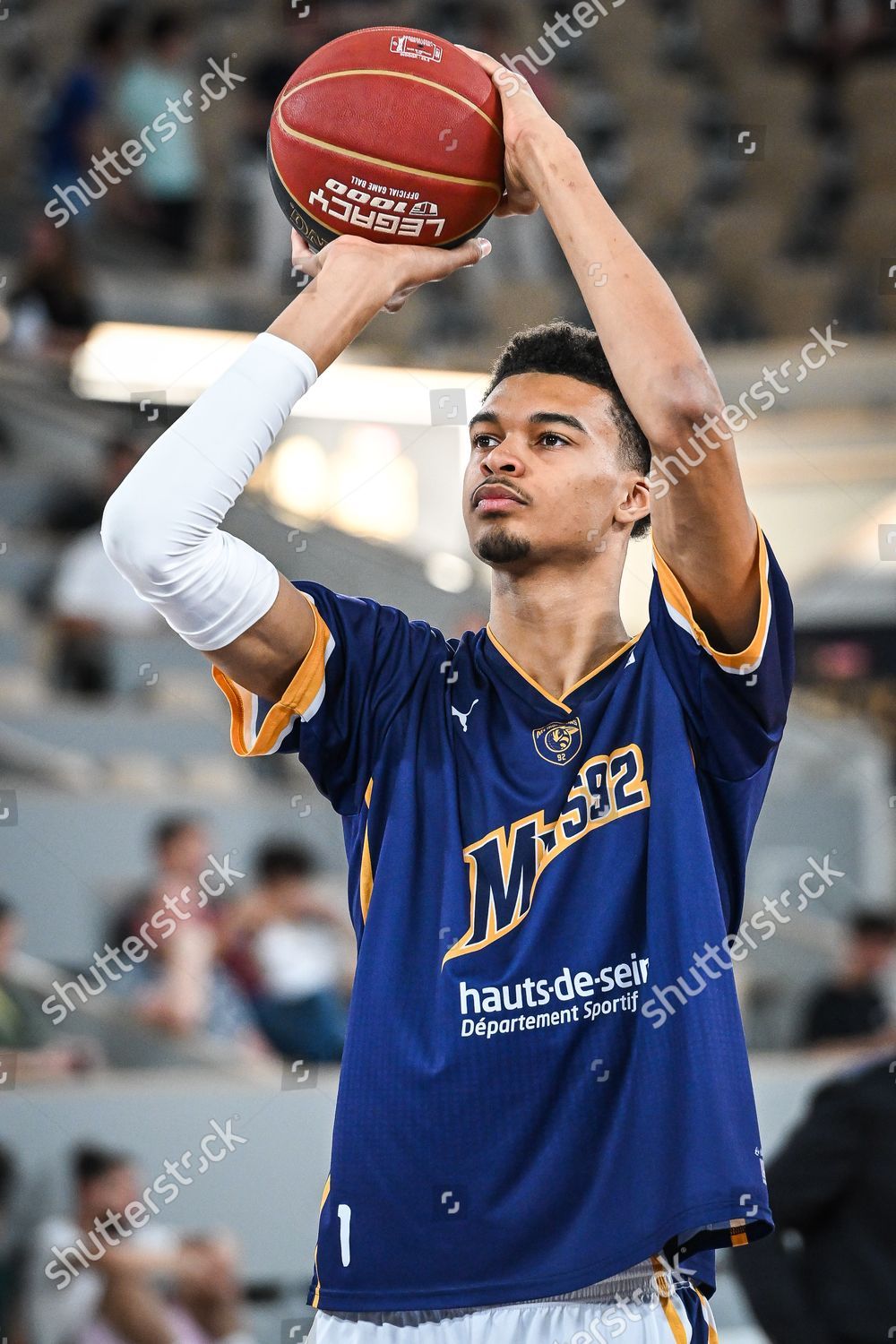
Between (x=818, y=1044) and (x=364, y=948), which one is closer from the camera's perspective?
(x=364, y=948)

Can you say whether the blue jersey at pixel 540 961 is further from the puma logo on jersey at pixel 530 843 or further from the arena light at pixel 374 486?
the arena light at pixel 374 486

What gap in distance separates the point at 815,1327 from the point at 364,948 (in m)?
1.93

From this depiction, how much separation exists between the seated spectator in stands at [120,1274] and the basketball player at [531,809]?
8.01 feet

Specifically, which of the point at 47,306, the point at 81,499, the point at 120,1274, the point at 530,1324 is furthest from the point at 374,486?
the point at 530,1324

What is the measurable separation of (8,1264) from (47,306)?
4.47 meters

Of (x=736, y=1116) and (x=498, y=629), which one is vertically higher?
(x=498, y=629)

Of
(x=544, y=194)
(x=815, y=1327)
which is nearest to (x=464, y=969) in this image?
(x=544, y=194)

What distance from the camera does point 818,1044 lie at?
19.6 ft

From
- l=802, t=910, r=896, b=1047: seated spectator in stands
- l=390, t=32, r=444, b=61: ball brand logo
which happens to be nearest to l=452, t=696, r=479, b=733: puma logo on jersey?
l=390, t=32, r=444, b=61: ball brand logo

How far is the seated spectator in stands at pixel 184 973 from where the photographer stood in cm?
511

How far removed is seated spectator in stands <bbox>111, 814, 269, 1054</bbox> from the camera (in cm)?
511

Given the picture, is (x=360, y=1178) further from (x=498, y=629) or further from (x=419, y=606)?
(x=419, y=606)

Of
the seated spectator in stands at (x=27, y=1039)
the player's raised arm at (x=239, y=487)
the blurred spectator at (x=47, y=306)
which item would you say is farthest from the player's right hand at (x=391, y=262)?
the blurred spectator at (x=47, y=306)

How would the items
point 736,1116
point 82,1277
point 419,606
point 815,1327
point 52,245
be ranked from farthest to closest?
point 52,245, point 419,606, point 82,1277, point 815,1327, point 736,1116
